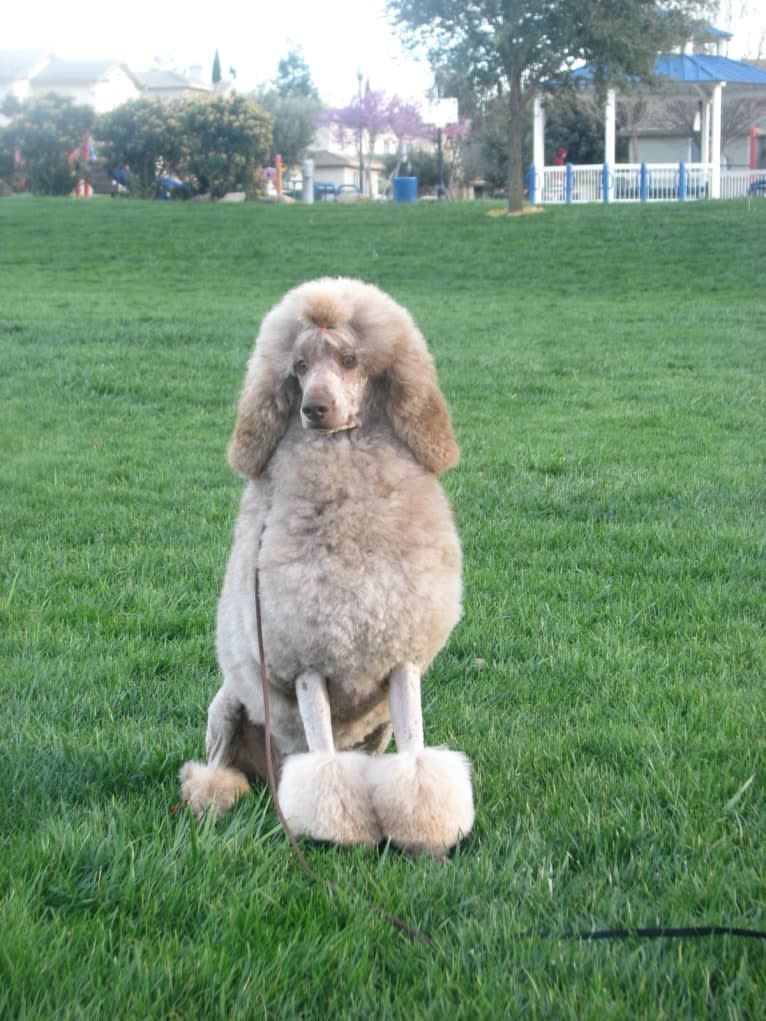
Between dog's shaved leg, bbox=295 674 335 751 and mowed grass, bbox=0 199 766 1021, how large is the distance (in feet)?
0.94

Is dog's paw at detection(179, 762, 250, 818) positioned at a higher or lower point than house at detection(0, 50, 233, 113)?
lower

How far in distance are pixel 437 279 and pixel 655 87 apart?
39.4ft

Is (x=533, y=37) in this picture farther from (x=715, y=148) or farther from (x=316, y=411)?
(x=316, y=411)

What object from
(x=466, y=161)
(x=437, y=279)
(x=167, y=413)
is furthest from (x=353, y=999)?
(x=466, y=161)

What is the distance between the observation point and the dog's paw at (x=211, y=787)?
3.16 meters

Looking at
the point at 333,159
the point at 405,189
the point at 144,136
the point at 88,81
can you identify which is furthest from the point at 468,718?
the point at 333,159

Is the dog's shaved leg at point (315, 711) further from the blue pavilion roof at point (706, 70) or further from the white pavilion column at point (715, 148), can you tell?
the blue pavilion roof at point (706, 70)

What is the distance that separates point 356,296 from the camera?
3061 mm

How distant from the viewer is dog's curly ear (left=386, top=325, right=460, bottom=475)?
10.0 feet

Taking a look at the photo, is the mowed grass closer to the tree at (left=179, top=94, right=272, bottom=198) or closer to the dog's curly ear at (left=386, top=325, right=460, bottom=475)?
the dog's curly ear at (left=386, top=325, right=460, bottom=475)

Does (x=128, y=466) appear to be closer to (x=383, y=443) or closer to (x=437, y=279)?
(x=383, y=443)

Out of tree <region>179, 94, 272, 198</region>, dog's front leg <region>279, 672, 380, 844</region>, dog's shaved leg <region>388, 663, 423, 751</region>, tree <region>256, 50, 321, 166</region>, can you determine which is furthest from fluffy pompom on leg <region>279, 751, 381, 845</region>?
tree <region>256, 50, 321, 166</region>

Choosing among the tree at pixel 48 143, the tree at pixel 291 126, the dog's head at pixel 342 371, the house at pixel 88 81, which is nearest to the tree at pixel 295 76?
the house at pixel 88 81

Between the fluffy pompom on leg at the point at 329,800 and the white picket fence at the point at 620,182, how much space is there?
32.0 metres
